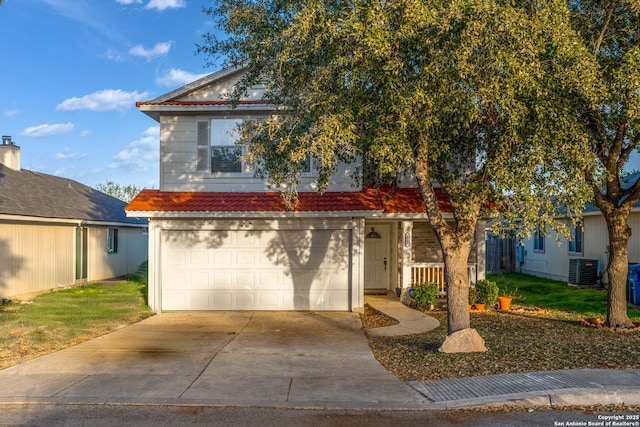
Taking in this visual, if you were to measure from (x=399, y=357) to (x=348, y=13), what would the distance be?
571cm

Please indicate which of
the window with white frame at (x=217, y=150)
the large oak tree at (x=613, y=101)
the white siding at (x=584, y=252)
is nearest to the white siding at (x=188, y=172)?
the window with white frame at (x=217, y=150)

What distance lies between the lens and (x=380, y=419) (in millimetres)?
6004

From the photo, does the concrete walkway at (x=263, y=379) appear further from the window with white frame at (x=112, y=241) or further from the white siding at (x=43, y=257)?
the window with white frame at (x=112, y=241)

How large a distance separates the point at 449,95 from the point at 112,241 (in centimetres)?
1941

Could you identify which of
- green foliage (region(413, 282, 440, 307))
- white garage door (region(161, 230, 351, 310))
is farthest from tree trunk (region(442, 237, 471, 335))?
white garage door (region(161, 230, 351, 310))

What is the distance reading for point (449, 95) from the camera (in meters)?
7.79

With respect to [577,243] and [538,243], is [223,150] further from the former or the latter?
[538,243]

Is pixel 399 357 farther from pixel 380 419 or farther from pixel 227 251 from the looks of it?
pixel 227 251

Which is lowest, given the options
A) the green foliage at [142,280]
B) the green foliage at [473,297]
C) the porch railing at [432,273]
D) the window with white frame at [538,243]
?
the green foliage at [142,280]

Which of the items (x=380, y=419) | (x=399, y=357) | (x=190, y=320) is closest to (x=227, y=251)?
(x=190, y=320)

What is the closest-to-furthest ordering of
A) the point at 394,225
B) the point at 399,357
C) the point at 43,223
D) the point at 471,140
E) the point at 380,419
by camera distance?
the point at 380,419, the point at 399,357, the point at 471,140, the point at 394,225, the point at 43,223

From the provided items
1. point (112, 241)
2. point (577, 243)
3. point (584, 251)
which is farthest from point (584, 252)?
point (112, 241)

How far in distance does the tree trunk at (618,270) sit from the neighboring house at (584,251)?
16.3ft

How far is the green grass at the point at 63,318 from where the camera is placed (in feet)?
31.4
